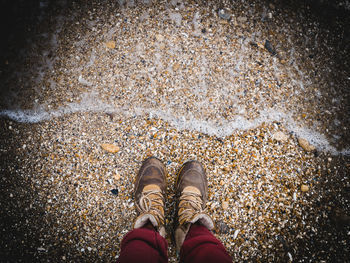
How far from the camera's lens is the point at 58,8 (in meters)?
2.28

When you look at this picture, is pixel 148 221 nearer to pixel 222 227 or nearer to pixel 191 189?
pixel 191 189

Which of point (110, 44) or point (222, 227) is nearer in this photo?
point (222, 227)

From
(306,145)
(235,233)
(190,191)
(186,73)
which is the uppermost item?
(186,73)

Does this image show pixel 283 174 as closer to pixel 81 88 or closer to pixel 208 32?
pixel 208 32

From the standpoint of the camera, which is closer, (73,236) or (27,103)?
(73,236)

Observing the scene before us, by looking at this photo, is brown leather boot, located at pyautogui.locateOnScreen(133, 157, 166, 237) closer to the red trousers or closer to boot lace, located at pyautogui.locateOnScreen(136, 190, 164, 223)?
boot lace, located at pyautogui.locateOnScreen(136, 190, 164, 223)

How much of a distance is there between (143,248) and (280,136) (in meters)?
1.78

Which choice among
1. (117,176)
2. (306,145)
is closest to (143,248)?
(117,176)

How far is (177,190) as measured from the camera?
213 centimetres

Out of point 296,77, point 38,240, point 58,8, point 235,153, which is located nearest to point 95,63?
point 58,8

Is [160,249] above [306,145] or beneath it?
beneath

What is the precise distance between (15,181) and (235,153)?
2.43 metres

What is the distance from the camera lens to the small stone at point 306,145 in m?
2.18

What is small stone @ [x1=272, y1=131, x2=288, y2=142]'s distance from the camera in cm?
217
